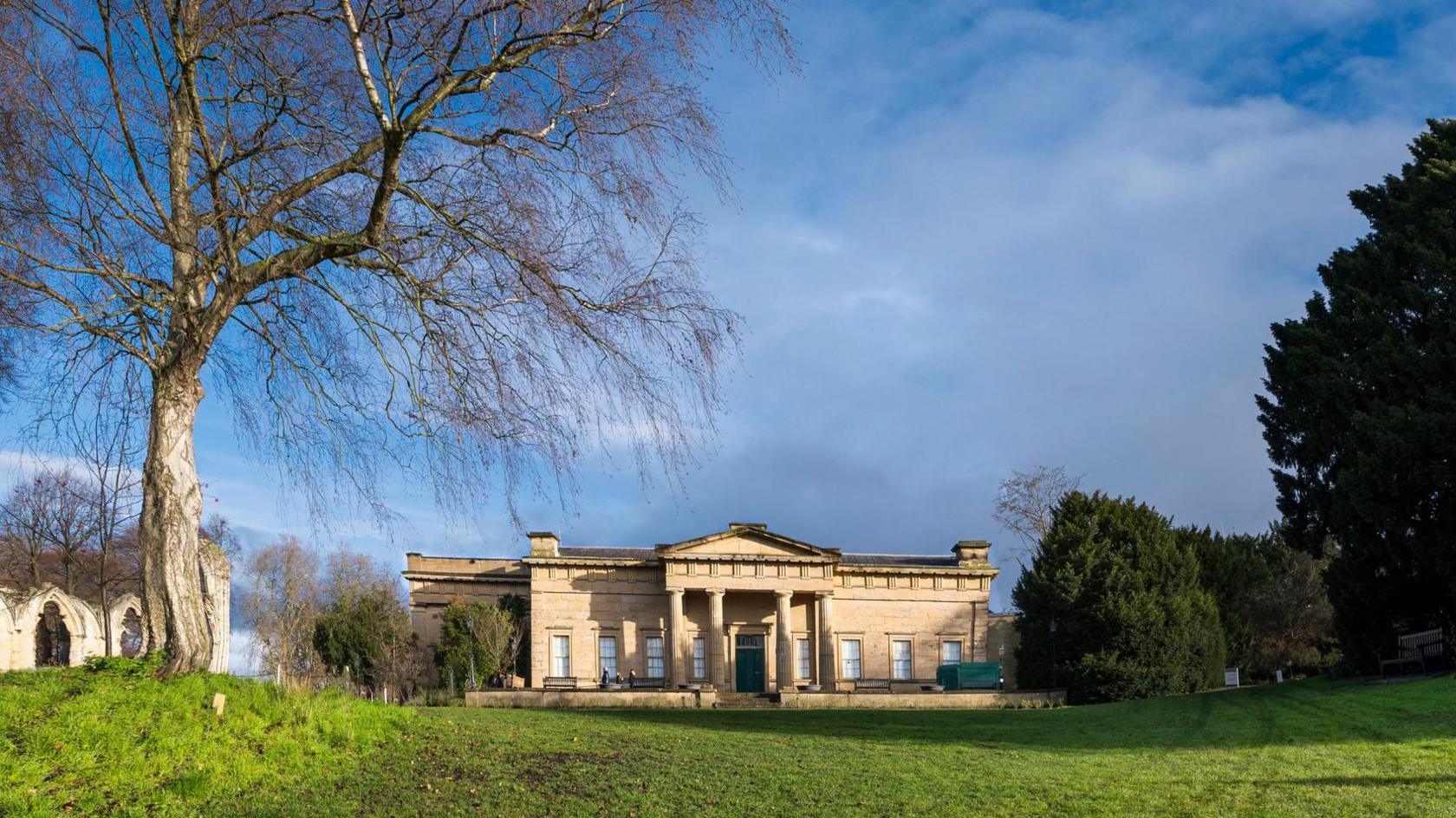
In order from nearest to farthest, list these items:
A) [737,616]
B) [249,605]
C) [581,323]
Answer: [581,323], [737,616], [249,605]

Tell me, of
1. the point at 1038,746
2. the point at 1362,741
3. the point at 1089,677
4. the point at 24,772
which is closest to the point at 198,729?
the point at 24,772

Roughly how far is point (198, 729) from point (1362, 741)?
14062 millimetres

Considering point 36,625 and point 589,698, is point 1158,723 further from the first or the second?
point 36,625

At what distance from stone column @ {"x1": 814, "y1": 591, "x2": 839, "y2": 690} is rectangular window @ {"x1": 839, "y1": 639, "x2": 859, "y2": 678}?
1639mm

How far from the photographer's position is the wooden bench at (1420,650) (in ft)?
87.0

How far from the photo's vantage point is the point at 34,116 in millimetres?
9180

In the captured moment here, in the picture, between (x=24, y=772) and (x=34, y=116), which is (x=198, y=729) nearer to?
(x=24, y=772)

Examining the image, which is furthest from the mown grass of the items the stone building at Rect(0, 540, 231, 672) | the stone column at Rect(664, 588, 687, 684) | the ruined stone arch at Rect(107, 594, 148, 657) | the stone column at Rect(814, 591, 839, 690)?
the stone column at Rect(814, 591, 839, 690)

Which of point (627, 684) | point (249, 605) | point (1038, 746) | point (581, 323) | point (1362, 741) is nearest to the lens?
point (581, 323)

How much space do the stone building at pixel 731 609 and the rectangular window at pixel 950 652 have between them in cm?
5

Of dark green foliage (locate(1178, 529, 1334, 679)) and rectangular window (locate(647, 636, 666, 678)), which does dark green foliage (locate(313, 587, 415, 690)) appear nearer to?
rectangular window (locate(647, 636, 666, 678))

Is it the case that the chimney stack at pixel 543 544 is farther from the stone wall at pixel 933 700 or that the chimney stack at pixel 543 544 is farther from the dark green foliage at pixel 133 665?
the dark green foliage at pixel 133 665

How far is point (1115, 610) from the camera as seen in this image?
33156 millimetres

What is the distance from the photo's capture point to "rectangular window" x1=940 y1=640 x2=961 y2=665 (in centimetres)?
4528
